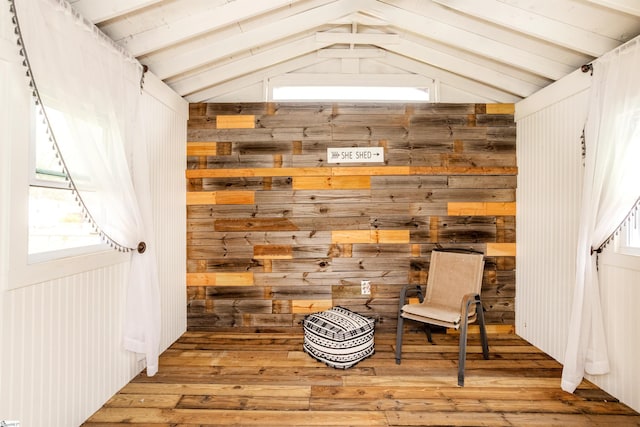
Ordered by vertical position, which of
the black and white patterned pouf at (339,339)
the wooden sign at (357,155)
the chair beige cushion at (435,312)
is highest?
the wooden sign at (357,155)

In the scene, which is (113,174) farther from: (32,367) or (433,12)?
(433,12)

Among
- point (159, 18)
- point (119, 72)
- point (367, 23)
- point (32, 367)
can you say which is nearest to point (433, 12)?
point (367, 23)

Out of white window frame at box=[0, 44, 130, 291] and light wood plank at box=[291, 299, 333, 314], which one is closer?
white window frame at box=[0, 44, 130, 291]

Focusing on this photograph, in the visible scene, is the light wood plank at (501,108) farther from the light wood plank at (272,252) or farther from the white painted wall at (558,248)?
the light wood plank at (272,252)

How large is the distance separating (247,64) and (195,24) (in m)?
0.82

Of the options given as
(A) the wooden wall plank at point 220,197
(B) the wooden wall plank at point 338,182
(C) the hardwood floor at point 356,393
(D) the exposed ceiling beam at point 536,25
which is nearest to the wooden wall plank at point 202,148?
(A) the wooden wall plank at point 220,197

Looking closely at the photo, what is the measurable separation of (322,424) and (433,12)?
2918 millimetres

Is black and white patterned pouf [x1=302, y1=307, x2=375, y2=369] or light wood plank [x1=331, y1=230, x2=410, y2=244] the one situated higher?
light wood plank [x1=331, y1=230, x2=410, y2=244]

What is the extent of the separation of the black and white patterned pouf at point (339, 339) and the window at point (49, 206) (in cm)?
178

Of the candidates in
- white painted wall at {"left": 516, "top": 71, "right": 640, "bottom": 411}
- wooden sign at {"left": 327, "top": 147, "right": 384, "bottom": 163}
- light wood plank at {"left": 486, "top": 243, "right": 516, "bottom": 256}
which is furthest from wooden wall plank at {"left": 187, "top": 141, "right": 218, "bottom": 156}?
white painted wall at {"left": 516, "top": 71, "right": 640, "bottom": 411}

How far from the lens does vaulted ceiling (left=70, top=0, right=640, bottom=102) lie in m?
2.22

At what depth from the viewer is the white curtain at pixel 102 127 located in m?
1.66

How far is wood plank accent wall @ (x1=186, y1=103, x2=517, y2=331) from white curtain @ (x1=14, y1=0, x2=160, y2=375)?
102cm

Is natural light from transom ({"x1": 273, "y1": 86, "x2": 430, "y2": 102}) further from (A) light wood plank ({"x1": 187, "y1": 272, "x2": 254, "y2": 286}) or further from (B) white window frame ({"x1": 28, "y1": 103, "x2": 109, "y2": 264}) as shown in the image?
(B) white window frame ({"x1": 28, "y1": 103, "x2": 109, "y2": 264})
